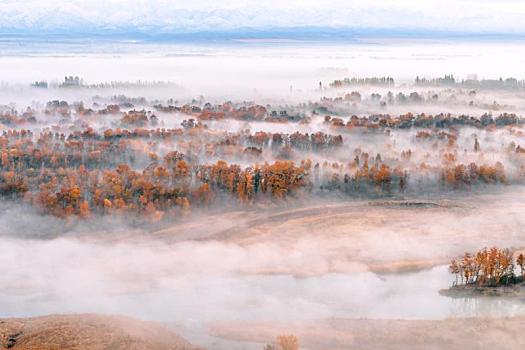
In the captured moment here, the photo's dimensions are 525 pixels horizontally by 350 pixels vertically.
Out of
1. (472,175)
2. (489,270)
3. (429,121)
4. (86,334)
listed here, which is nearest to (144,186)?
(86,334)

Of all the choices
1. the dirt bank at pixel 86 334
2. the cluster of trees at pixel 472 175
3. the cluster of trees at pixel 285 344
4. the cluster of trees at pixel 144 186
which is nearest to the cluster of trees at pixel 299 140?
the cluster of trees at pixel 144 186

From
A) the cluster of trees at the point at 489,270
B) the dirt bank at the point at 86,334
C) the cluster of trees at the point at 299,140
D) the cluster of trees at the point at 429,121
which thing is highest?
the cluster of trees at the point at 429,121

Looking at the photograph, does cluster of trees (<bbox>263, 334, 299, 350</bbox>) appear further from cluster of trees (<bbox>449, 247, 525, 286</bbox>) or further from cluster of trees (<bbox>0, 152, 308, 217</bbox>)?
cluster of trees (<bbox>0, 152, 308, 217</bbox>)

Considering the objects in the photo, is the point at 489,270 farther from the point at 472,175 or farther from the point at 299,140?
the point at 299,140

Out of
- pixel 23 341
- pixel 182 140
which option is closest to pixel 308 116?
pixel 182 140

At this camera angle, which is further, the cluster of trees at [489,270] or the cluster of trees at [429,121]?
the cluster of trees at [429,121]

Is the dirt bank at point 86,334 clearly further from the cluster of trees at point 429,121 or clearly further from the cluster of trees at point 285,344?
the cluster of trees at point 429,121

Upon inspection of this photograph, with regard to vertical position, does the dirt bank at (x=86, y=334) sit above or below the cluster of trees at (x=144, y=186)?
below

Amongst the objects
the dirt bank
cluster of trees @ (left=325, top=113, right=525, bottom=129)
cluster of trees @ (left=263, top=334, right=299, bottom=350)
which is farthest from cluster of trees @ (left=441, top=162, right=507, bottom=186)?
the dirt bank

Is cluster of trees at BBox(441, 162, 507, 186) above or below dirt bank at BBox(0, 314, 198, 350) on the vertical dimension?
above

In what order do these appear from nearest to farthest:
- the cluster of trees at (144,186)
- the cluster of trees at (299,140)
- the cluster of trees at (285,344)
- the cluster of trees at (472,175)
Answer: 1. the cluster of trees at (285,344)
2. the cluster of trees at (144,186)
3. the cluster of trees at (472,175)
4. the cluster of trees at (299,140)

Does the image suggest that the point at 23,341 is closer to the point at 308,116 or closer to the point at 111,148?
the point at 111,148

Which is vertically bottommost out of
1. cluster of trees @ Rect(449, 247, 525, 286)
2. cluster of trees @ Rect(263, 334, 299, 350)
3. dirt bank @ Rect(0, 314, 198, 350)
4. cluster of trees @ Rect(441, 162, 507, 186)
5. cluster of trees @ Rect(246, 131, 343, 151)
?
dirt bank @ Rect(0, 314, 198, 350)

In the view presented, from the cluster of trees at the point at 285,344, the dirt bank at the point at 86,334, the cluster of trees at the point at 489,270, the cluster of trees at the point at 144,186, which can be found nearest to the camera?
the cluster of trees at the point at 285,344
